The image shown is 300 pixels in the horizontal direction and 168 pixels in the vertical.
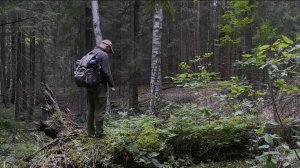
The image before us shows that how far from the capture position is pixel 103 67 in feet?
20.5

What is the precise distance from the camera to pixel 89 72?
20.2 feet

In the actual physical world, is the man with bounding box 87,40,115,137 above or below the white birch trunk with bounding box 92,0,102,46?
below

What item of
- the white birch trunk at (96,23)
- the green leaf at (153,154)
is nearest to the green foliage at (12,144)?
the green leaf at (153,154)

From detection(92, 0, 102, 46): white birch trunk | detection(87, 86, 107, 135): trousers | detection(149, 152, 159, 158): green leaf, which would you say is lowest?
detection(149, 152, 159, 158): green leaf

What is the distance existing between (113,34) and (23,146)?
54.1 feet

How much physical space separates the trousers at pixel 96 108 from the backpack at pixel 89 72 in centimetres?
25

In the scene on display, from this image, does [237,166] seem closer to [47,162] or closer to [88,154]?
[88,154]

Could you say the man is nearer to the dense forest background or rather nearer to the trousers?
the trousers

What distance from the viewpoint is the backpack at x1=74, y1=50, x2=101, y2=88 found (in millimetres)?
6148

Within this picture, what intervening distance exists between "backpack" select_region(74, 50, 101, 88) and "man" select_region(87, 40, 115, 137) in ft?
0.30

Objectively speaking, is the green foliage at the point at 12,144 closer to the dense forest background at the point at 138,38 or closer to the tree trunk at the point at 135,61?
the dense forest background at the point at 138,38

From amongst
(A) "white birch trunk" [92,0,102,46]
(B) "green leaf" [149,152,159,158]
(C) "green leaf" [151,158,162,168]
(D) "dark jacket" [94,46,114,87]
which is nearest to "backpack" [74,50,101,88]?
(D) "dark jacket" [94,46,114,87]

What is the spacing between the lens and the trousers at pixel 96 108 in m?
6.42

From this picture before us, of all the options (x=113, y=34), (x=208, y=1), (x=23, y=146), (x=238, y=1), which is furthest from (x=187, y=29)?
(x=23, y=146)
